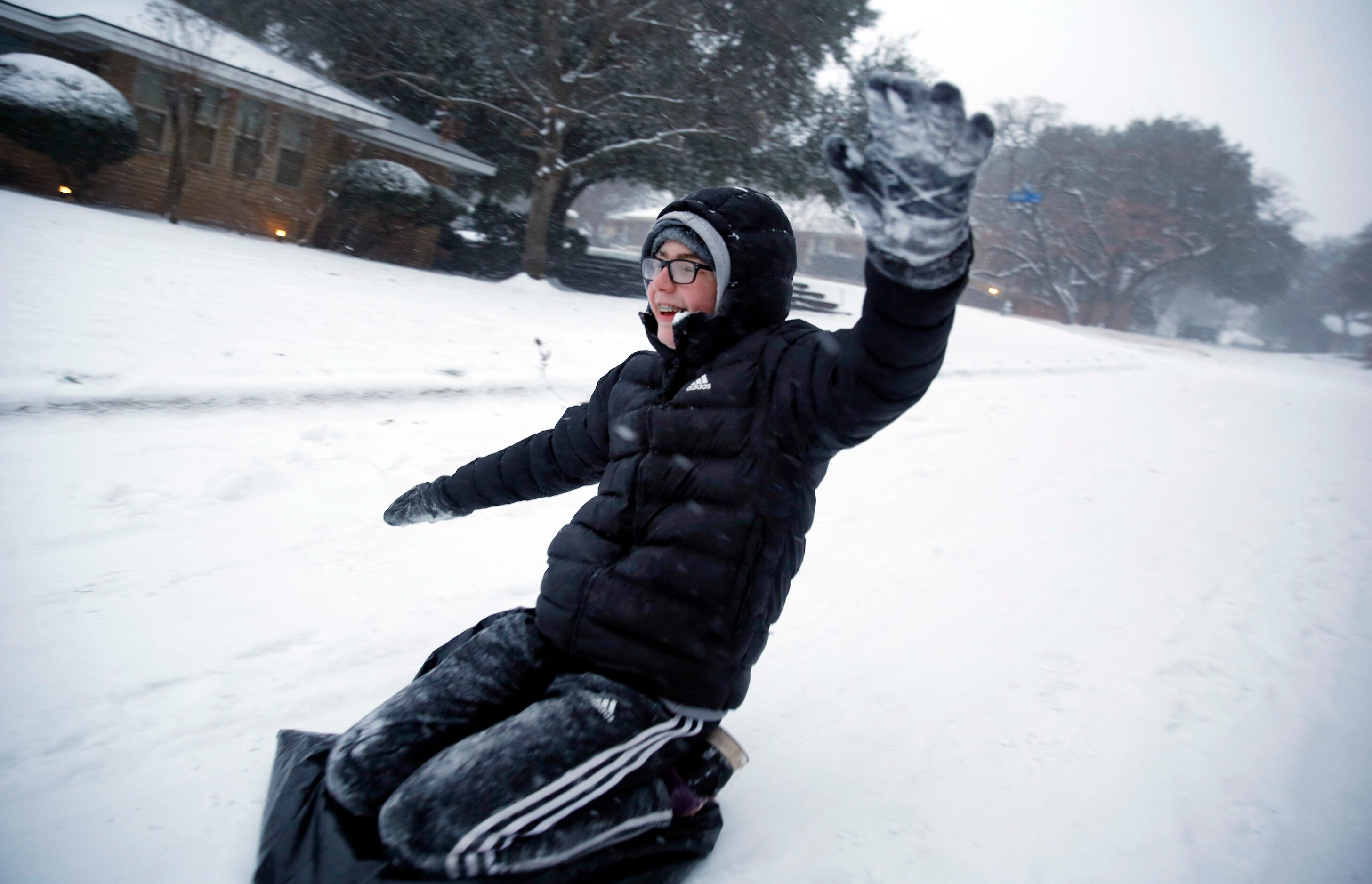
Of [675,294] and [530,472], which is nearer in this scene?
[675,294]

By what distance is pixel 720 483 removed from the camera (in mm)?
1772

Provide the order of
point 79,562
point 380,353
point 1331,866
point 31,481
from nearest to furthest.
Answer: point 1331,866 < point 79,562 < point 31,481 < point 380,353

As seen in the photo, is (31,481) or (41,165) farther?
(41,165)

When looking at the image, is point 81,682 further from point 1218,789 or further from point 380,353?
point 380,353

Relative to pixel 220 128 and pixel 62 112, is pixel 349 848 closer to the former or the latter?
pixel 62 112

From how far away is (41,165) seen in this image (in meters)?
11.0

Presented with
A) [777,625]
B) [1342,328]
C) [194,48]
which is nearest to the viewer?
[777,625]

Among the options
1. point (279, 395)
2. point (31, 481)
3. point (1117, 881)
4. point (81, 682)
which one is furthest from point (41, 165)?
point (1117, 881)

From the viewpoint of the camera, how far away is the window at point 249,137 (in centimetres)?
1366

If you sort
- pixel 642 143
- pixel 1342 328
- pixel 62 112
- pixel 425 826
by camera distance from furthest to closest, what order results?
pixel 1342 328
pixel 642 143
pixel 62 112
pixel 425 826

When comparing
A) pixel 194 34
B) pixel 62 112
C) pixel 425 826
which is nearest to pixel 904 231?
pixel 425 826

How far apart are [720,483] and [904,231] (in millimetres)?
703

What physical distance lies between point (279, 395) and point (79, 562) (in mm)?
2135

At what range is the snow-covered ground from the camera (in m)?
2.02
